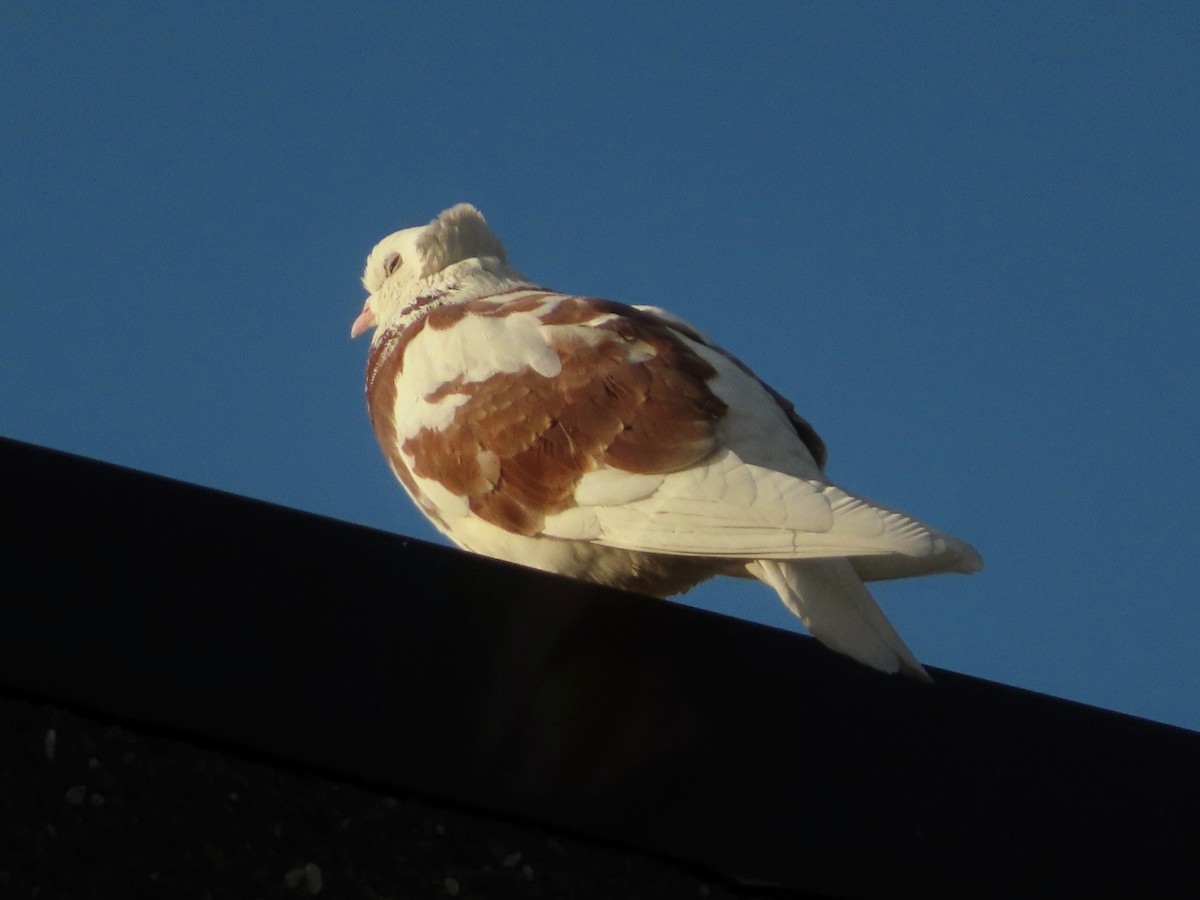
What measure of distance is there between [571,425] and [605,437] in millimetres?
99

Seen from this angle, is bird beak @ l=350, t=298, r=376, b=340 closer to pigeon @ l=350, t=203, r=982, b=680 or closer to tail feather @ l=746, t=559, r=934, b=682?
pigeon @ l=350, t=203, r=982, b=680

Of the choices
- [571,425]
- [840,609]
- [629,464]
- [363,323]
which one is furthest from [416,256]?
[840,609]

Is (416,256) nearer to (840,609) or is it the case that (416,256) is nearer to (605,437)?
(605,437)

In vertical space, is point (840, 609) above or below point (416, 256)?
below

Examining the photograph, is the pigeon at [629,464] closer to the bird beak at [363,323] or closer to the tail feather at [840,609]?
the tail feather at [840,609]

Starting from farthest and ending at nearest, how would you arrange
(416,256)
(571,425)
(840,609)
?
1. (416,256)
2. (571,425)
3. (840,609)

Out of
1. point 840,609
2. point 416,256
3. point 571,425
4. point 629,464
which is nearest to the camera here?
point 840,609

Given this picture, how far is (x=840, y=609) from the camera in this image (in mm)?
3418

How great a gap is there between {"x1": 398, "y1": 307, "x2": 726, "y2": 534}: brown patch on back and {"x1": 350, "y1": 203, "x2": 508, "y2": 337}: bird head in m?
1.06

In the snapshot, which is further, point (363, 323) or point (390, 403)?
point (363, 323)

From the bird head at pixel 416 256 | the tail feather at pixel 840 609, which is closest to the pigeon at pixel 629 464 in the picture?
the tail feather at pixel 840 609

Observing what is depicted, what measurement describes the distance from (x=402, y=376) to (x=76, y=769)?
196cm

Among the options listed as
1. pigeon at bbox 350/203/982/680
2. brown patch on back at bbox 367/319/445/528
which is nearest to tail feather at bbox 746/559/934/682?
pigeon at bbox 350/203/982/680

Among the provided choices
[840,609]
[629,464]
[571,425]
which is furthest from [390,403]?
[840,609]
